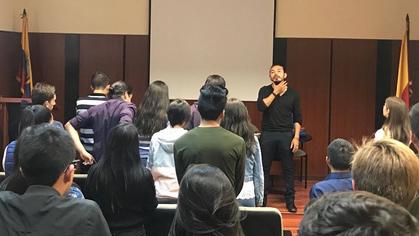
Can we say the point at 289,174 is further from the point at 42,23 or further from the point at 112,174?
the point at 42,23

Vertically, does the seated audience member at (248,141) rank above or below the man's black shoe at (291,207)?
above

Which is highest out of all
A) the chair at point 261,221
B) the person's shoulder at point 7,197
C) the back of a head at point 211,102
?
the back of a head at point 211,102

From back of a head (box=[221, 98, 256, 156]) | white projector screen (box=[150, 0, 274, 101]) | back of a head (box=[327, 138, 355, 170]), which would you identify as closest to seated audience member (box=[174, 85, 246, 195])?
back of a head (box=[327, 138, 355, 170])

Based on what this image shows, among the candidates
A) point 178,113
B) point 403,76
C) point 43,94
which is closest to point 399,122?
point 178,113

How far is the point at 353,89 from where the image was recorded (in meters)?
7.84

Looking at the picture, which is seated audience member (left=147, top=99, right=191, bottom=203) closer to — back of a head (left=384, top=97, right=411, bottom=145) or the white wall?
back of a head (left=384, top=97, right=411, bottom=145)

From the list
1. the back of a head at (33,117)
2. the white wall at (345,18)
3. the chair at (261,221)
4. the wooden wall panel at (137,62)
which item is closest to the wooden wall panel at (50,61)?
the wooden wall panel at (137,62)

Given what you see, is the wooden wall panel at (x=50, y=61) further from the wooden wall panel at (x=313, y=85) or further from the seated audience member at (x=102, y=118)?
the seated audience member at (x=102, y=118)

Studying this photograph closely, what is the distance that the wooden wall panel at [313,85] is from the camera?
7809 millimetres

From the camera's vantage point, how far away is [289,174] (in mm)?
5914

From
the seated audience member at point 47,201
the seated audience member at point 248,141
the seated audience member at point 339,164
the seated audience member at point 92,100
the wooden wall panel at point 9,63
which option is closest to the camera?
the seated audience member at point 47,201

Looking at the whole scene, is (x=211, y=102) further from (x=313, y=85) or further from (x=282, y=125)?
(x=313, y=85)

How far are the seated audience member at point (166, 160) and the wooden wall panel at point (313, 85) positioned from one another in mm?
4566

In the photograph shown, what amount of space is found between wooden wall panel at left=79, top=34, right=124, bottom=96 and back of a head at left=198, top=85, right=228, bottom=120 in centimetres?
520
